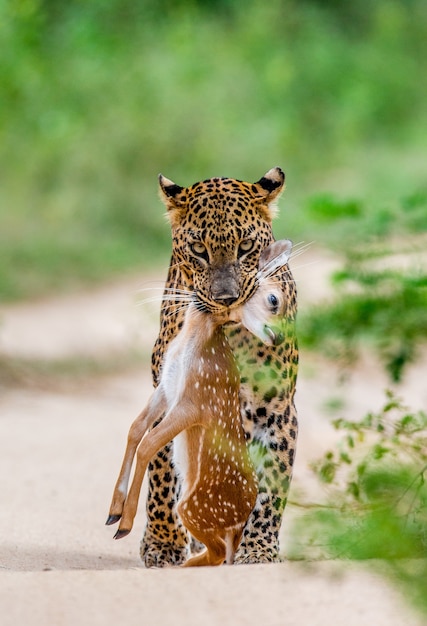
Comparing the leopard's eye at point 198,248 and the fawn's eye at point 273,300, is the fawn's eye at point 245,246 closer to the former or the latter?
the leopard's eye at point 198,248

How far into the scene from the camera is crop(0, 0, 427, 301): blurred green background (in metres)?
18.5

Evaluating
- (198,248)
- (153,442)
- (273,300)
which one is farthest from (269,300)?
(153,442)

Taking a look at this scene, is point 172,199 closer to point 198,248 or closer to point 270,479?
point 198,248

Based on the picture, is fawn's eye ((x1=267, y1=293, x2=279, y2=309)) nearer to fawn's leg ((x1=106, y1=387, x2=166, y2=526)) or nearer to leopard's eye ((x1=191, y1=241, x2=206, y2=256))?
leopard's eye ((x1=191, y1=241, x2=206, y2=256))

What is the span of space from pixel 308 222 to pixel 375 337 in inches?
29.5

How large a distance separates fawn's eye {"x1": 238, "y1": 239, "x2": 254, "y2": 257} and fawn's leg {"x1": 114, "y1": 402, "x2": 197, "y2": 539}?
70 cm

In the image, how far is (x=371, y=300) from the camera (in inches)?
125

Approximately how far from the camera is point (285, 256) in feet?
17.4

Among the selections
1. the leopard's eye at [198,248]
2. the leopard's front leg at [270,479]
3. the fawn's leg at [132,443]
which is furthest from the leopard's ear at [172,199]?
the leopard's front leg at [270,479]

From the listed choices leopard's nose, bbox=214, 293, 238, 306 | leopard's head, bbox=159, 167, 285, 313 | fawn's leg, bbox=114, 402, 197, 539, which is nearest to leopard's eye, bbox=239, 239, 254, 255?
leopard's head, bbox=159, 167, 285, 313

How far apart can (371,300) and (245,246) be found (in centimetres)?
245

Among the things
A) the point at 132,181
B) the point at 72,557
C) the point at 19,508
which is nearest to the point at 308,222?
the point at 72,557

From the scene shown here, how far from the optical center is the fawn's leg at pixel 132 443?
5359mm

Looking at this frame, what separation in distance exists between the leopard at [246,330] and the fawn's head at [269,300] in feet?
0.21
